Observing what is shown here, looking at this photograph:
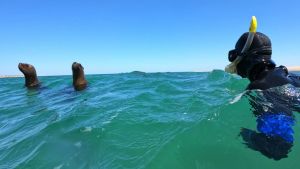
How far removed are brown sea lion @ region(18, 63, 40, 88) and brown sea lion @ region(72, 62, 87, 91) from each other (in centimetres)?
278

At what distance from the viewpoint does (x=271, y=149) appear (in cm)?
255

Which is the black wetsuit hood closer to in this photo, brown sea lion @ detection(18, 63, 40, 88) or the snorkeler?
the snorkeler

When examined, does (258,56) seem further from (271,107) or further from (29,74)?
(29,74)

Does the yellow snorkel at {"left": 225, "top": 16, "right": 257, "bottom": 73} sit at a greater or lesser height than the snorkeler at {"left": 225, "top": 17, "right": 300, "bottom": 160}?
greater

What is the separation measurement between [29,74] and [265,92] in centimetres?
1181

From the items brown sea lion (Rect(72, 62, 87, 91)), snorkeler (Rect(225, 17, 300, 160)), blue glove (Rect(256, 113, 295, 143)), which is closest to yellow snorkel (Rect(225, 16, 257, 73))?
snorkeler (Rect(225, 17, 300, 160))

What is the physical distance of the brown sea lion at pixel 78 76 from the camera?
11141 millimetres

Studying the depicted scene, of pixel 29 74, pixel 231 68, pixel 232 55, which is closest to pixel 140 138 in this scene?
pixel 231 68

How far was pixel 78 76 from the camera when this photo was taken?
11.4 m

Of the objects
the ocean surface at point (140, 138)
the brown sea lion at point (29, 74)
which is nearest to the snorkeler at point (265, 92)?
the ocean surface at point (140, 138)

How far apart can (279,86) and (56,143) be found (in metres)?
3.53

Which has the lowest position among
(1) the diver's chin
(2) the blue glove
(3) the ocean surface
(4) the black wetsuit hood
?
(3) the ocean surface

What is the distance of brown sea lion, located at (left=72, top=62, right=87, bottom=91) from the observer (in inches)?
439

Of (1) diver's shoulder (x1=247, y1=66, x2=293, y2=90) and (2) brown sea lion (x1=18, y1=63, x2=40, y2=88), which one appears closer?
(1) diver's shoulder (x1=247, y1=66, x2=293, y2=90)
